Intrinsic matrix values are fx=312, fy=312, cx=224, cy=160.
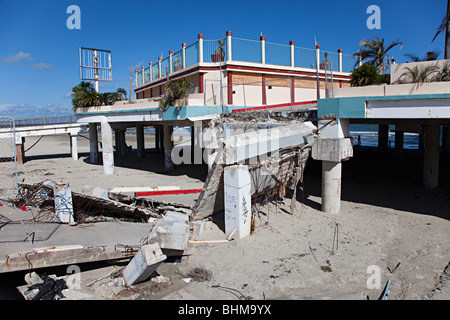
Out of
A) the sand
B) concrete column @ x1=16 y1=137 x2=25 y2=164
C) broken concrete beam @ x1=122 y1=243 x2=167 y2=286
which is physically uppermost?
concrete column @ x1=16 y1=137 x2=25 y2=164

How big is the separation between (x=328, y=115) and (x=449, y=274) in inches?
223

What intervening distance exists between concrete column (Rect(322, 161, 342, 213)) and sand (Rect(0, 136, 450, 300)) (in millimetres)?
377

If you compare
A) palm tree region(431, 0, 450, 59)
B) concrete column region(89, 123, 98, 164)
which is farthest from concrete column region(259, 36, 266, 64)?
concrete column region(89, 123, 98, 164)

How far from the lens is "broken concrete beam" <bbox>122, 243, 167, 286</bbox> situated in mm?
6042

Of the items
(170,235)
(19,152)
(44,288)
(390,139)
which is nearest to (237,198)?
(170,235)

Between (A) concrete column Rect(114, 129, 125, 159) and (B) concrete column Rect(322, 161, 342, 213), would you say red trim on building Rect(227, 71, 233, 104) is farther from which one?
(A) concrete column Rect(114, 129, 125, 159)

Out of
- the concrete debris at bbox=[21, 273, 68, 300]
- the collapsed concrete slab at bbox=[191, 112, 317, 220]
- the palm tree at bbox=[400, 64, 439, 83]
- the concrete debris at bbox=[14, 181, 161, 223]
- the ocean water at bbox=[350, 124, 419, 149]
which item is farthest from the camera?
the ocean water at bbox=[350, 124, 419, 149]

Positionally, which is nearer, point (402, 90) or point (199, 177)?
point (402, 90)

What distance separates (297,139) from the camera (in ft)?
33.4

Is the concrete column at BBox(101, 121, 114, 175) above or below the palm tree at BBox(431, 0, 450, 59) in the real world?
below

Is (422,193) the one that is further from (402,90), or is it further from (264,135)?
(264,135)
